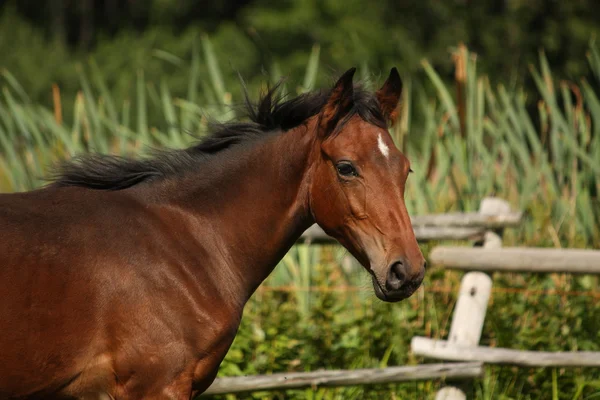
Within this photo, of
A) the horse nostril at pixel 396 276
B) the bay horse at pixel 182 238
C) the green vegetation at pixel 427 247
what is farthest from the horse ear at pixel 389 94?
the green vegetation at pixel 427 247

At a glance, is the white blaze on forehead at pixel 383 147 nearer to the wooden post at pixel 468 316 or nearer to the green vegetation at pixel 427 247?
the green vegetation at pixel 427 247

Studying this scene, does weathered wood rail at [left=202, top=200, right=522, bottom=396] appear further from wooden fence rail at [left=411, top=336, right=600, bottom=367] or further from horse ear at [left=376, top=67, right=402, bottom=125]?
horse ear at [left=376, top=67, right=402, bottom=125]

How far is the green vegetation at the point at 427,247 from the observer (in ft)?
17.5

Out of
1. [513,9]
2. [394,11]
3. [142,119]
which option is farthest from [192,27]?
[142,119]

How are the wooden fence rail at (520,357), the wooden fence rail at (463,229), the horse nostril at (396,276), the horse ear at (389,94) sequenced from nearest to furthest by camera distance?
the horse nostril at (396,276) < the horse ear at (389,94) < the wooden fence rail at (520,357) < the wooden fence rail at (463,229)

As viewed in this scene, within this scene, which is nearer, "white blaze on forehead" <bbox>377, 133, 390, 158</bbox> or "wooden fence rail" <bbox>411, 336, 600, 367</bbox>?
"white blaze on forehead" <bbox>377, 133, 390, 158</bbox>

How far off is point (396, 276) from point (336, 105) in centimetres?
74

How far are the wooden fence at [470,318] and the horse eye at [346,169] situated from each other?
151cm

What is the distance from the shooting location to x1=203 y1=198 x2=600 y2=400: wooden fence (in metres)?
4.74

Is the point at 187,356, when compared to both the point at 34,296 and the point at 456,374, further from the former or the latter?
the point at 456,374

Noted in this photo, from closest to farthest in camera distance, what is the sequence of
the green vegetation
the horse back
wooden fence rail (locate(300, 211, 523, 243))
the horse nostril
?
the horse back < the horse nostril < the green vegetation < wooden fence rail (locate(300, 211, 523, 243))

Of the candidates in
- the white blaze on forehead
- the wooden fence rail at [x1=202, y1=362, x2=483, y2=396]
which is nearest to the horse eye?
the white blaze on forehead

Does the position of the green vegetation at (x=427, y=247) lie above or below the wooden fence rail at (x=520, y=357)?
above

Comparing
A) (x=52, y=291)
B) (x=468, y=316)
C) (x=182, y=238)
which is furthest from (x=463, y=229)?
(x=52, y=291)
